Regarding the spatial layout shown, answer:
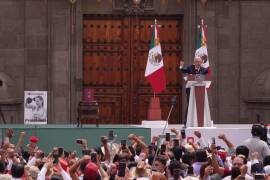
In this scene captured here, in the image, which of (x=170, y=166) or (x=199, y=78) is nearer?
(x=170, y=166)

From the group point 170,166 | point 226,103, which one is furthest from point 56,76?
point 170,166

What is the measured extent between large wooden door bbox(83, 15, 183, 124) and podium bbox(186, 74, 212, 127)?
6032mm

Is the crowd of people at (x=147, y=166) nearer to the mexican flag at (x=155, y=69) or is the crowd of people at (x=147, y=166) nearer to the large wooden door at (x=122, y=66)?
the mexican flag at (x=155, y=69)

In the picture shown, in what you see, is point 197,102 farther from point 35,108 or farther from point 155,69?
point 35,108

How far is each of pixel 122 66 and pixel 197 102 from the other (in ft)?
22.7

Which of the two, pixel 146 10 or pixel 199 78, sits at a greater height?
pixel 146 10

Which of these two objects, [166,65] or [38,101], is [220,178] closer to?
[38,101]

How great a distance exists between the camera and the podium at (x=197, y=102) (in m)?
24.4

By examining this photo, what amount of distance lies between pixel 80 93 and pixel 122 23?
2.68 m

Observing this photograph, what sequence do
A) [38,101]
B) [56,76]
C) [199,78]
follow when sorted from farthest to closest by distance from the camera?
[56,76]
[38,101]
[199,78]

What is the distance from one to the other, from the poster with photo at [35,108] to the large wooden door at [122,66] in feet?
12.7

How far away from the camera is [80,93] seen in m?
30.5

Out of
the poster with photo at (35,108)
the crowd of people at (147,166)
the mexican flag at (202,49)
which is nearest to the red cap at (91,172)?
the crowd of people at (147,166)

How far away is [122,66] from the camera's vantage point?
102 ft
